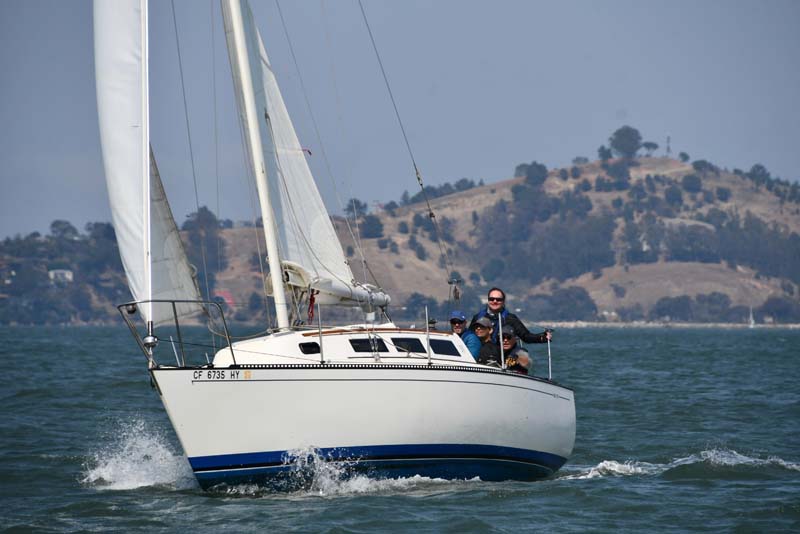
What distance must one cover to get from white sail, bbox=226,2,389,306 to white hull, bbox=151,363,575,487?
208 centimetres

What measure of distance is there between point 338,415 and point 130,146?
3.36 m

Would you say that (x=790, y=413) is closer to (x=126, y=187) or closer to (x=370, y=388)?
(x=370, y=388)

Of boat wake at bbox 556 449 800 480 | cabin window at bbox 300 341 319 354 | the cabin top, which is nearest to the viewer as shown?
the cabin top

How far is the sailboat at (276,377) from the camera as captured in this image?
42.0 ft

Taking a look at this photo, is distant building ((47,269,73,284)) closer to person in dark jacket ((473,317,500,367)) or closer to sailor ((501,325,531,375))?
person in dark jacket ((473,317,500,367))

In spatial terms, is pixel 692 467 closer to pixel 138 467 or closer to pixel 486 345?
pixel 486 345

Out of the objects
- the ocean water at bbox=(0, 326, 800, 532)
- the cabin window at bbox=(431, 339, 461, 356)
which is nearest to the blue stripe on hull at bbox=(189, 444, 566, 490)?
the ocean water at bbox=(0, 326, 800, 532)

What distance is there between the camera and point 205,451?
1286 cm

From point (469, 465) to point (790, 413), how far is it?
10.6 meters

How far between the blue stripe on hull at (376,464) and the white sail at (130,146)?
5.31ft

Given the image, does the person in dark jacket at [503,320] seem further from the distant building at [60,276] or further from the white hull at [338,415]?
the distant building at [60,276]

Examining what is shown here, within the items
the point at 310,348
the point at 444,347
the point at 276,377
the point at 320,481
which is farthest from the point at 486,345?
the point at 276,377

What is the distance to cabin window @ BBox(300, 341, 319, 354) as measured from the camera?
13.7 metres

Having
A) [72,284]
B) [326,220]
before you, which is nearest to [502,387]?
[326,220]
